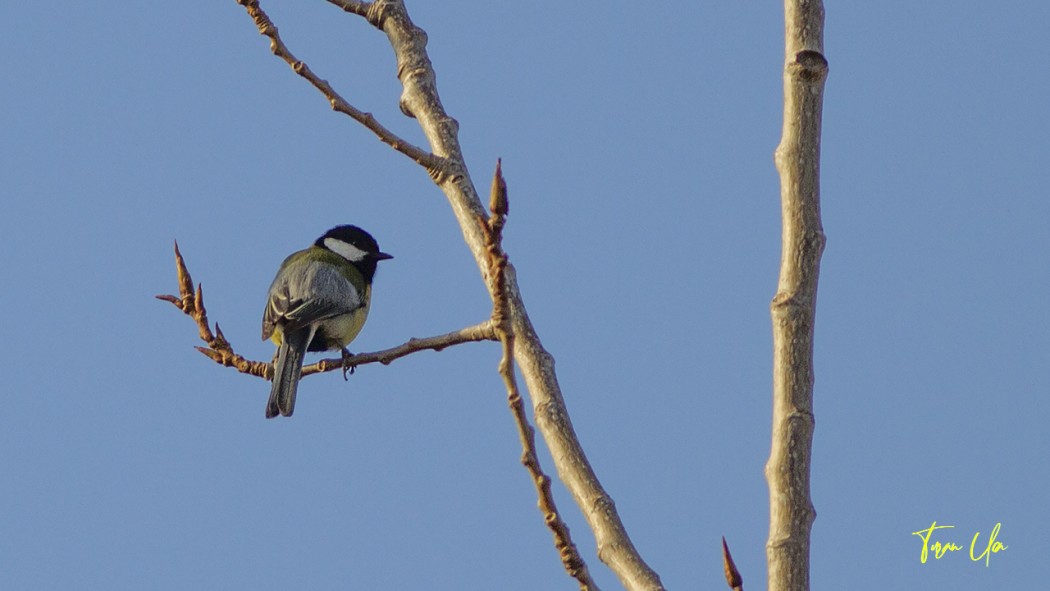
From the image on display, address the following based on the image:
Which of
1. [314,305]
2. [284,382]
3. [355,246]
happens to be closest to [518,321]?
[284,382]

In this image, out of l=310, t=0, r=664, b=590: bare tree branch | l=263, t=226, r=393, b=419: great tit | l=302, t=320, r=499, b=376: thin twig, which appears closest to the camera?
l=310, t=0, r=664, b=590: bare tree branch

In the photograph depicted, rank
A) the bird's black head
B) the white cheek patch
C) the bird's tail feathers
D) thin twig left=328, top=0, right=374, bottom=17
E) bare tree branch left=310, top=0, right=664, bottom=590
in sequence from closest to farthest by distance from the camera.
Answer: bare tree branch left=310, top=0, right=664, bottom=590 < thin twig left=328, top=0, right=374, bottom=17 < the bird's tail feathers < the bird's black head < the white cheek patch

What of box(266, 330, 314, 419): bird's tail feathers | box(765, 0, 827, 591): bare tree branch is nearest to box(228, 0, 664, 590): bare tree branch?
box(765, 0, 827, 591): bare tree branch

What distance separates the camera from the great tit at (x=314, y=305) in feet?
19.3

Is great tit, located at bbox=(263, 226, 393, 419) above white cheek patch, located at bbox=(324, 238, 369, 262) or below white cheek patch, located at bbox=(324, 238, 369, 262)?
below

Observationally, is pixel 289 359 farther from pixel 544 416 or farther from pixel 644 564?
pixel 644 564

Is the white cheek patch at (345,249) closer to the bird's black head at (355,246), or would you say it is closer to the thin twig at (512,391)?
the bird's black head at (355,246)

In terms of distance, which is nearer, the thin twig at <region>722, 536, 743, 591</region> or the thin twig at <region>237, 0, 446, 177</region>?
the thin twig at <region>722, 536, 743, 591</region>

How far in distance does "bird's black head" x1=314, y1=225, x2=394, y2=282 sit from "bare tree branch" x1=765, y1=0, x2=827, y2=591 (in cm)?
580

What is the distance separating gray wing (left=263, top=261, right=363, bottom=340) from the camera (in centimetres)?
668

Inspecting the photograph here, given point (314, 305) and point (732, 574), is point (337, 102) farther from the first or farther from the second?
point (314, 305)

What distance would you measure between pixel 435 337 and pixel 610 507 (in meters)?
0.95

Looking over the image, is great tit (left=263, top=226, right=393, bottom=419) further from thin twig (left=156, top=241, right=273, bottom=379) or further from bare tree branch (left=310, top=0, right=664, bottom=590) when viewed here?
bare tree branch (left=310, top=0, right=664, bottom=590)

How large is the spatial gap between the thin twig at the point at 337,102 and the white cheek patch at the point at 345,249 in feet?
14.7
